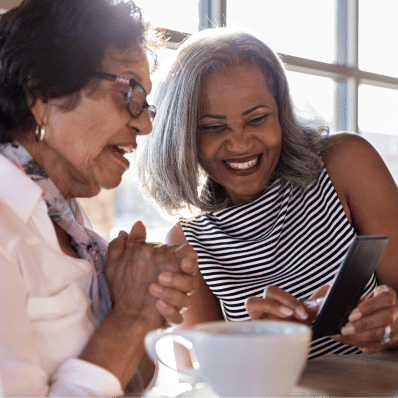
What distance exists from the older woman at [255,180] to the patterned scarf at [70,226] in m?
0.61

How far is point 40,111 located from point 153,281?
1.23 ft

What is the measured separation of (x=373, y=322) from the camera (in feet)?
3.37

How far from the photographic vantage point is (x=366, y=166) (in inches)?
60.9

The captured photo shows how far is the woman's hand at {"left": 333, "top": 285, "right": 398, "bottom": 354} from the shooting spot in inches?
39.9

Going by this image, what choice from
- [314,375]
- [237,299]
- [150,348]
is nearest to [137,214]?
[237,299]

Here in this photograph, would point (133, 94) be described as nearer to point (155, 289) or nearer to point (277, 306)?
point (155, 289)

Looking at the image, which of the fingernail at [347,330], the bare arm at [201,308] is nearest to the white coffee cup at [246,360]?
the fingernail at [347,330]

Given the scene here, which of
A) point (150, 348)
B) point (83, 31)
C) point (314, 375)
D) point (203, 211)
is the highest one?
point (83, 31)

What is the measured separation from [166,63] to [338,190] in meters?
0.68

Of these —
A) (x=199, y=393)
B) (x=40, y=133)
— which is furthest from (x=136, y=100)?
(x=199, y=393)

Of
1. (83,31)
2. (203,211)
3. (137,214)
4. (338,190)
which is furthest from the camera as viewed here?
(137,214)

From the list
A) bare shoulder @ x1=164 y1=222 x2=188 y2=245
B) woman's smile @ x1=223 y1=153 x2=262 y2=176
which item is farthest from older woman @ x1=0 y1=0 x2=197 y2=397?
bare shoulder @ x1=164 y1=222 x2=188 y2=245

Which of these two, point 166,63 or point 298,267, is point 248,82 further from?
point 298,267

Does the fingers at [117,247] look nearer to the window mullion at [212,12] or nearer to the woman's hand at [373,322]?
the woman's hand at [373,322]
